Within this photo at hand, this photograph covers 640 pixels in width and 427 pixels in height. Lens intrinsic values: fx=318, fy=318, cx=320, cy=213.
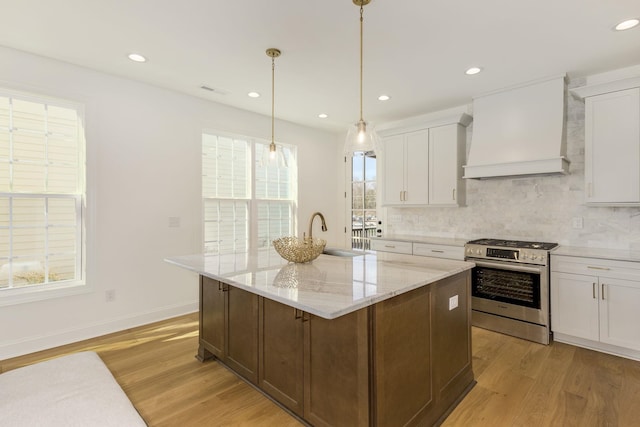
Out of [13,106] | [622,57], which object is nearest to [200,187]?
[13,106]

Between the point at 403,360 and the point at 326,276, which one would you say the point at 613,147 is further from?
the point at 326,276

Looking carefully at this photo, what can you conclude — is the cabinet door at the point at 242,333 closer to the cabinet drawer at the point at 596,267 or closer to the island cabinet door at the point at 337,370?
the island cabinet door at the point at 337,370

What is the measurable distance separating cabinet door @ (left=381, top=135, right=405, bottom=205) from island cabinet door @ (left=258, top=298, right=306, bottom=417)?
309 cm

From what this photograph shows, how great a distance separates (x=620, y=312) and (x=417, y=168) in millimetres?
2558

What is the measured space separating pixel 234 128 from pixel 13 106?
2.22 metres

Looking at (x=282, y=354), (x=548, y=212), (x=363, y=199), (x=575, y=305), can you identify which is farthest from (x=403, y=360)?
(x=363, y=199)

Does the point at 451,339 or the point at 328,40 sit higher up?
the point at 328,40

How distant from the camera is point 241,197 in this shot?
457 centimetres

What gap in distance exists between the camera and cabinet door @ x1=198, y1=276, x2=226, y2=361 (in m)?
2.50

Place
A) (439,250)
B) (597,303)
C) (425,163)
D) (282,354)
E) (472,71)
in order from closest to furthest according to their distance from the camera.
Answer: (282,354)
(597,303)
(472,71)
(439,250)
(425,163)

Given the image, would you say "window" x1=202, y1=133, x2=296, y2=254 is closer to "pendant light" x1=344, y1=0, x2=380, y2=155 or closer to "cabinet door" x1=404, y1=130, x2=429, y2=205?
"cabinet door" x1=404, y1=130, x2=429, y2=205

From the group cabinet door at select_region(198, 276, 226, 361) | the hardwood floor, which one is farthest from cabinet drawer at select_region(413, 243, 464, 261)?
cabinet door at select_region(198, 276, 226, 361)

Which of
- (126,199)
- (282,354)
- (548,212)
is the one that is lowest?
(282,354)

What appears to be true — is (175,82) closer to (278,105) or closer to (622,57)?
(278,105)
